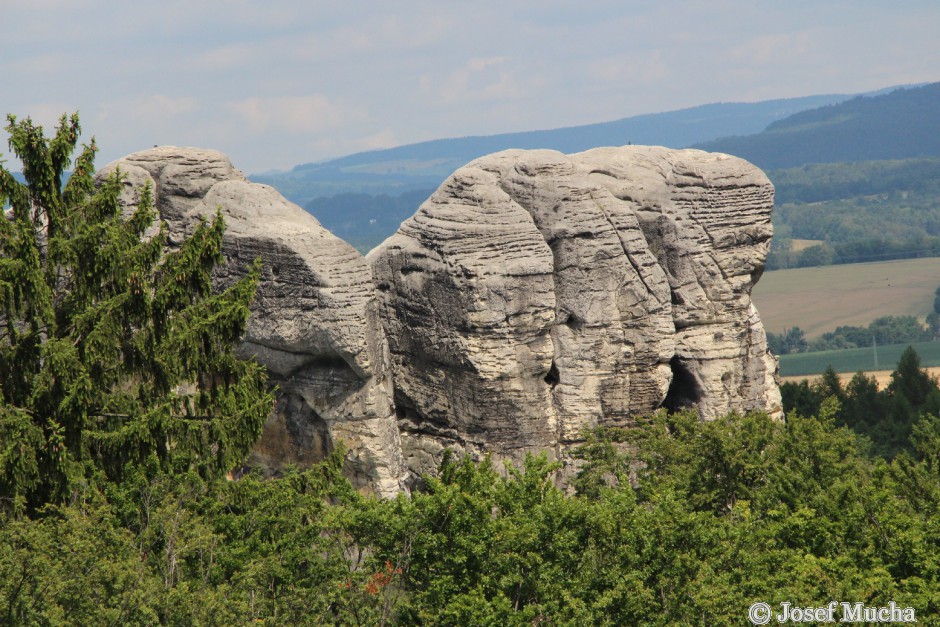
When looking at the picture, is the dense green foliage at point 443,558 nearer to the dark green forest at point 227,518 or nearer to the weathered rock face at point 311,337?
the dark green forest at point 227,518

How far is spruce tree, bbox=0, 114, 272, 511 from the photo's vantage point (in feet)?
81.3

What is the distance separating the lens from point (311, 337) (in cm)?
3578

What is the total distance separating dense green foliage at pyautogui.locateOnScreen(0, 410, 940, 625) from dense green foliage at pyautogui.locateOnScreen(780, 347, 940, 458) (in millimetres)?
35667

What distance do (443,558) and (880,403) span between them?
49025mm

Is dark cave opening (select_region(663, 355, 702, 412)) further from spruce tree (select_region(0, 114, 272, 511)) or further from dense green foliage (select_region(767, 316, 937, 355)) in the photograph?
dense green foliage (select_region(767, 316, 937, 355))

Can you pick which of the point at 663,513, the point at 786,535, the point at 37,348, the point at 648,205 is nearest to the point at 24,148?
the point at 37,348

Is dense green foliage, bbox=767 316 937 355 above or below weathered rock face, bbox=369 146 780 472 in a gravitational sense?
below

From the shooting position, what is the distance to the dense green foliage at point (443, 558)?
69.2ft

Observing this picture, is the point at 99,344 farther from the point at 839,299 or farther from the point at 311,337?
the point at 839,299

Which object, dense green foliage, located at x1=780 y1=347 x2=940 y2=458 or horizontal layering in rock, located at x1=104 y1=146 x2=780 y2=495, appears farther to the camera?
dense green foliage, located at x1=780 y1=347 x2=940 y2=458

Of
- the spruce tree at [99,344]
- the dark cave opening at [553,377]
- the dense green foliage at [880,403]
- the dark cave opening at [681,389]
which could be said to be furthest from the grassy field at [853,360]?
the spruce tree at [99,344]


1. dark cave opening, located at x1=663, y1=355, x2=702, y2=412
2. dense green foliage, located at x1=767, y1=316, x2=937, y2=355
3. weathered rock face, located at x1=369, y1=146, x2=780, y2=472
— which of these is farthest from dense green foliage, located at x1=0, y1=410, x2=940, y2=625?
dense green foliage, located at x1=767, y1=316, x2=937, y2=355

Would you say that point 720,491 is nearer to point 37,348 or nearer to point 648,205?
point 648,205

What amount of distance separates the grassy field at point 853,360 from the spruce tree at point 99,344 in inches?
4023
